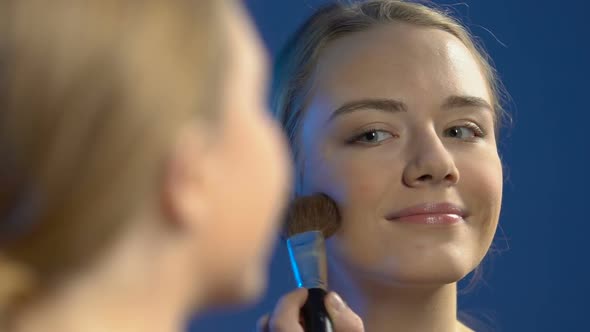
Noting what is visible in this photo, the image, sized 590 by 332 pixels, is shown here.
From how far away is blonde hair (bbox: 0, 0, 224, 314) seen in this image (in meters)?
0.49

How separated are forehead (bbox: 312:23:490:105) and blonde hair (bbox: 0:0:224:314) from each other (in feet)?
1.92

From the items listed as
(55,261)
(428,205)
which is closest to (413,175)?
(428,205)

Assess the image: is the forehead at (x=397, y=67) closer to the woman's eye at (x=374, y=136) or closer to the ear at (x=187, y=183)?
the woman's eye at (x=374, y=136)

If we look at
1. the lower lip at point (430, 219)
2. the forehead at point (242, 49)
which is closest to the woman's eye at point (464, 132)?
the lower lip at point (430, 219)

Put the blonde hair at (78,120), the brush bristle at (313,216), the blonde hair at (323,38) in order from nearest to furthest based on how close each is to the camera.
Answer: the blonde hair at (78,120) < the brush bristle at (313,216) < the blonde hair at (323,38)

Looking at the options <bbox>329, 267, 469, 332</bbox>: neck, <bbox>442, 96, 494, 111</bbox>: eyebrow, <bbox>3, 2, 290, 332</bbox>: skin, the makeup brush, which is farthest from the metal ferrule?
<bbox>3, 2, 290, 332</bbox>: skin

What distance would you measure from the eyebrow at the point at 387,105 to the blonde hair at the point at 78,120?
0.57 meters

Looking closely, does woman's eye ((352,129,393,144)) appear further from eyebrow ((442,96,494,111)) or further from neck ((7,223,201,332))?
neck ((7,223,201,332))

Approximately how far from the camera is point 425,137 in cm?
106

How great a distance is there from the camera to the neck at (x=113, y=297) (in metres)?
0.52

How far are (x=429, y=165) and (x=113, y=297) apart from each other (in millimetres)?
567

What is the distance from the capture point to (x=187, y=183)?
1.79 ft

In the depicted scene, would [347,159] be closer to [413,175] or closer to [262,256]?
[413,175]

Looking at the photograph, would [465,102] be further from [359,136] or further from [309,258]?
[309,258]
